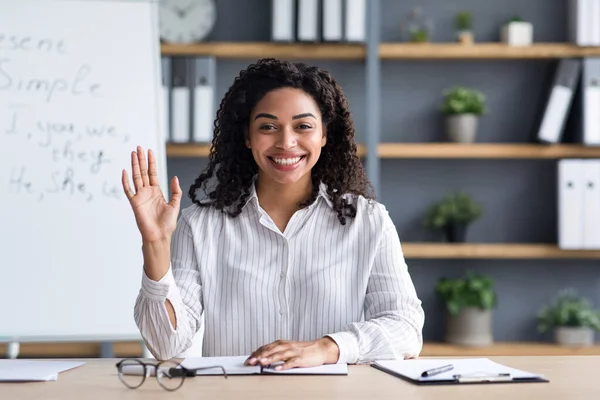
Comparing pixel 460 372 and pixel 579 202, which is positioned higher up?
→ pixel 579 202

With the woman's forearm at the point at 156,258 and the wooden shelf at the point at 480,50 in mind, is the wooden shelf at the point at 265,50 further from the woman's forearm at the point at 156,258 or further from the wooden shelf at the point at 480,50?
the woman's forearm at the point at 156,258

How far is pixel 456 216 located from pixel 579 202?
468mm

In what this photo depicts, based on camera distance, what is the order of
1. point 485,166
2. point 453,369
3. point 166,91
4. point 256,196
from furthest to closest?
1. point 485,166
2. point 166,91
3. point 256,196
4. point 453,369

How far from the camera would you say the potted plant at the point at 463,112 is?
331 centimetres

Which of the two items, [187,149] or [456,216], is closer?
[187,149]

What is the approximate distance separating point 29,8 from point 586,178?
208cm

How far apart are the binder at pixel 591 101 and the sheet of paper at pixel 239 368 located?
2.11 meters

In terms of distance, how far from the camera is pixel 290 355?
141 centimetres

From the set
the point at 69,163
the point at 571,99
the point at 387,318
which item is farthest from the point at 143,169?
the point at 571,99

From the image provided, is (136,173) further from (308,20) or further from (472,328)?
(472,328)

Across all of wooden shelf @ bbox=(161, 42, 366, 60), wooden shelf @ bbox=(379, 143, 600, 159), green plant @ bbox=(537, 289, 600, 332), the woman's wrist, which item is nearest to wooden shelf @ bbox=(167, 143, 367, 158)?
wooden shelf @ bbox=(379, 143, 600, 159)

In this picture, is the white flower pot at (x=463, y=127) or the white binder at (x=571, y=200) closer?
the white binder at (x=571, y=200)

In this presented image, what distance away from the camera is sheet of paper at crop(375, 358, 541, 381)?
1315 mm

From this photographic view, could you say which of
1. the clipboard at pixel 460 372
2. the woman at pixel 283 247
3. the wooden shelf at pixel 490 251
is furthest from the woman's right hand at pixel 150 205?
the wooden shelf at pixel 490 251
